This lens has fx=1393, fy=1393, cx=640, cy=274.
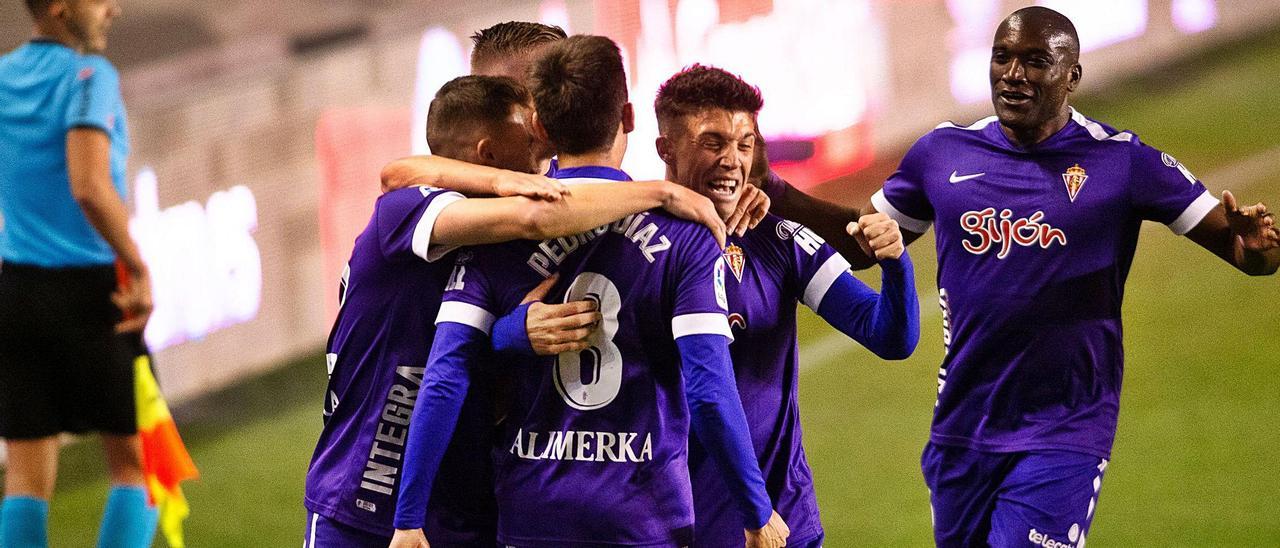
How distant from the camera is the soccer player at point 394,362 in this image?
307cm

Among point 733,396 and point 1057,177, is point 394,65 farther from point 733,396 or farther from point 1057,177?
point 733,396

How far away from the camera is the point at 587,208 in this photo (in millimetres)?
2787

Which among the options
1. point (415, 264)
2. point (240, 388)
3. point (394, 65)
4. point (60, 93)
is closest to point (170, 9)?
point (394, 65)

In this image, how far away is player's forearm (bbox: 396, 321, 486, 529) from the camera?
9.18 ft

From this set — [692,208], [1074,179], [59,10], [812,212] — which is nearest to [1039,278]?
[1074,179]

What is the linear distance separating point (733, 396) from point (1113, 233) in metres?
1.40

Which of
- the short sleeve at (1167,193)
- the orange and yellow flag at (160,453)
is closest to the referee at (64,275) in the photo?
the orange and yellow flag at (160,453)

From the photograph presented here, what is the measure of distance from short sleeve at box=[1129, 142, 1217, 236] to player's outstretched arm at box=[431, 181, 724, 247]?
1333 millimetres

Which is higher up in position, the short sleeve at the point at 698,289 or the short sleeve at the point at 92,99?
the short sleeve at the point at 92,99

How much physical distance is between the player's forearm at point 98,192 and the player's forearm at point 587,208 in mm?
2197

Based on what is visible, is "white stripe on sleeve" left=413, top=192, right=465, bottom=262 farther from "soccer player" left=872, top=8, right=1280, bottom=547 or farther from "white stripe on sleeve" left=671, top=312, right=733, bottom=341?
"soccer player" left=872, top=8, right=1280, bottom=547

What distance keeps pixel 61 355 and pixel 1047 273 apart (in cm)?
305

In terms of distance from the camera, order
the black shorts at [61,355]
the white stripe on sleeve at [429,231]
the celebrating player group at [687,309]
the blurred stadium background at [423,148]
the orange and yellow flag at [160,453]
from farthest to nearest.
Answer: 1. the blurred stadium background at [423,148]
2. the orange and yellow flag at [160,453]
3. the black shorts at [61,355]
4. the white stripe on sleeve at [429,231]
5. the celebrating player group at [687,309]

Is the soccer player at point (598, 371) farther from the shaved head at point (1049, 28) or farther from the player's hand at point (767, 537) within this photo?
the shaved head at point (1049, 28)
